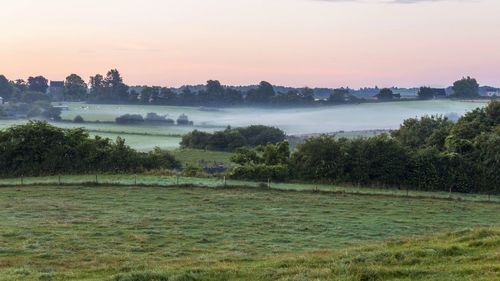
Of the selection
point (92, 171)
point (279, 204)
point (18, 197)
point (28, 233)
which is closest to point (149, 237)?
point (28, 233)

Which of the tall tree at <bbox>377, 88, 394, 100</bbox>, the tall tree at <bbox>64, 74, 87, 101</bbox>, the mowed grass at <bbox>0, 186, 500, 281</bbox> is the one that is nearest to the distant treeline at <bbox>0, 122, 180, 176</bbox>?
the mowed grass at <bbox>0, 186, 500, 281</bbox>

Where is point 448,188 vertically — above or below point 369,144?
below

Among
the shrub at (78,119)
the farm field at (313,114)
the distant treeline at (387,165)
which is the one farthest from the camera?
the farm field at (313,114)

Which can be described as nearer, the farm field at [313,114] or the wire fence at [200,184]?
the wire fence at [200,184]

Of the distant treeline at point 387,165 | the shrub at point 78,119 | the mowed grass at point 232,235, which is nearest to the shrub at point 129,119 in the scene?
the shrub at point 78,119

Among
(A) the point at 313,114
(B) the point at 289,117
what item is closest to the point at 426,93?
(A) the point at 313,114

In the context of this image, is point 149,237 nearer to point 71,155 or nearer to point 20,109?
point 71,155

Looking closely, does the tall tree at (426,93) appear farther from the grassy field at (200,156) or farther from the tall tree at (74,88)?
the tall tree at (74,88)

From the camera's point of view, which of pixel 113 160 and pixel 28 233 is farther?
pixel 113 160

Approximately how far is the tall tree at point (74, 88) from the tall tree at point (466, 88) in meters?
98.3

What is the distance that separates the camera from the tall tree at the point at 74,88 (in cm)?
15725

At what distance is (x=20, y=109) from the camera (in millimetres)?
117750

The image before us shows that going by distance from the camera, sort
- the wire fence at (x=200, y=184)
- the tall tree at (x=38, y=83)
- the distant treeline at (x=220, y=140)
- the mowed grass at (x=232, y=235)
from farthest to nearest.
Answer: the tall tree at (x=38, y=83) → the distant treeline at (x=220, y=140) → the wire fence at (x=200, y=184) → the mowed grass at (x=232, y=235)

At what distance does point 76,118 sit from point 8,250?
91.0 metres
